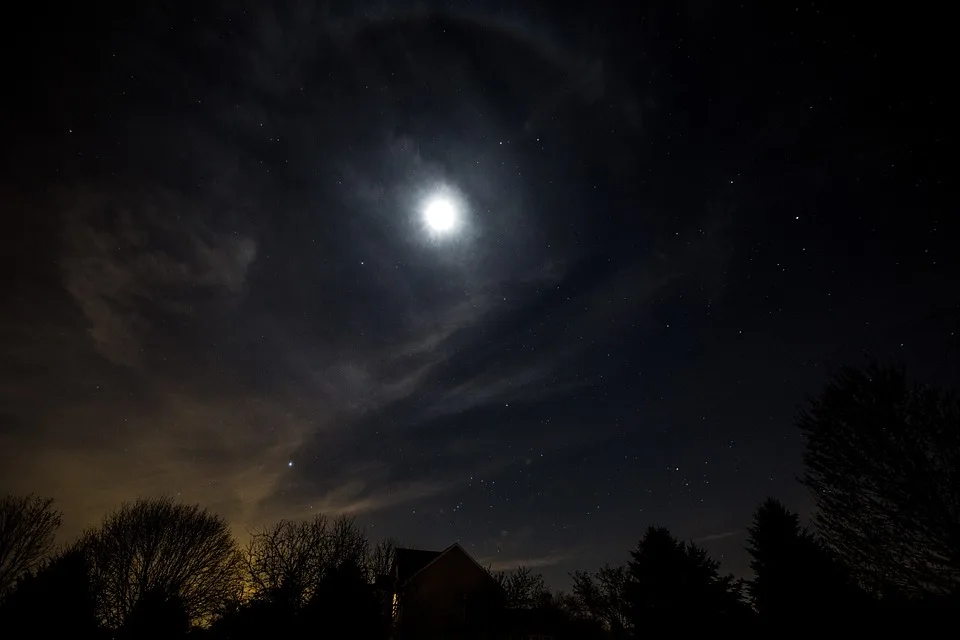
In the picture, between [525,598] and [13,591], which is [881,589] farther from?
[13,591]

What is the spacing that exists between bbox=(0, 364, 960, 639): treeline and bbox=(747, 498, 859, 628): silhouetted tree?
3.0 inches

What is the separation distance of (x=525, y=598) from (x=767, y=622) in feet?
66.1

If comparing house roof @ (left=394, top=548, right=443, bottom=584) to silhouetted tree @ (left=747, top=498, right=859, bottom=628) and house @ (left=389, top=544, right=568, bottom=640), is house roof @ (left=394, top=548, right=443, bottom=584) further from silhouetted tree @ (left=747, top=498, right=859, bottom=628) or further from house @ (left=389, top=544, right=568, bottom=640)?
silhouetted tree @ (left=747, top=498, right=859, bottom=628)

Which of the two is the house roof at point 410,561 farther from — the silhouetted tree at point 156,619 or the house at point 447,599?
the silhouetted tree at point 156,619

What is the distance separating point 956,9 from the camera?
22.9 feet

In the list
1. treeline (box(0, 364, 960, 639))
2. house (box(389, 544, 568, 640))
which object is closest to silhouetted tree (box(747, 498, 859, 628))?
treeline (box(0, 364, 960, 639))

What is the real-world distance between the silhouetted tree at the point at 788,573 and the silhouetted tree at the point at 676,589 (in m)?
2.04

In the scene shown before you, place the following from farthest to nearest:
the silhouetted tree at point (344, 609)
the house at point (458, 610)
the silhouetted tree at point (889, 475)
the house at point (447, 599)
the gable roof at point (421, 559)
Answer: the gable roof at point (421, 559) < the house at point (447, 599) < the house at point (458, 610) < the silhouetted tree at point (344, 609) < the silhouetted tree at point (889, 475)

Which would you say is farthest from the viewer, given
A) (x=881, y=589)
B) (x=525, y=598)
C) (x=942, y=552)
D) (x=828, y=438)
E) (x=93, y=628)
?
(x=525, y=598)

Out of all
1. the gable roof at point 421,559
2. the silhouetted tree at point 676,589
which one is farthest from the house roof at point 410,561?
the silhouetted tree at point 676,589

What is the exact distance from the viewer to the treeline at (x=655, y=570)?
47.2 ft

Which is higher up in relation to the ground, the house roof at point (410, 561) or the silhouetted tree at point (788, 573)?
the house roof at point (410, 561)

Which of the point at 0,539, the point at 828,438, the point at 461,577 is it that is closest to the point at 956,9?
the point at 828,438

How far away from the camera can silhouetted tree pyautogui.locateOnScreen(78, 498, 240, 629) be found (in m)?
31.7
